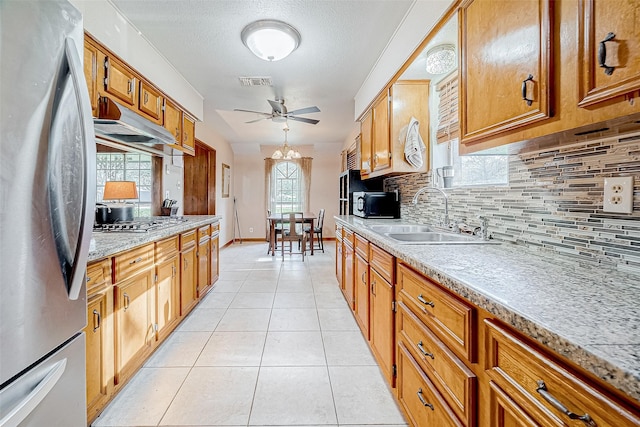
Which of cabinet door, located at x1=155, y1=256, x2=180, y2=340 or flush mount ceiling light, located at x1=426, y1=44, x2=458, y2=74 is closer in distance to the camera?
flush mount ceiling light, located at x1=426, y1=44, x2=458, y2=74

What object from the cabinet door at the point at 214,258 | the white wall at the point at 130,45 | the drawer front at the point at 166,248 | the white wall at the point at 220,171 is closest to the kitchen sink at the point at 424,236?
the drawer front at the point at 166,248

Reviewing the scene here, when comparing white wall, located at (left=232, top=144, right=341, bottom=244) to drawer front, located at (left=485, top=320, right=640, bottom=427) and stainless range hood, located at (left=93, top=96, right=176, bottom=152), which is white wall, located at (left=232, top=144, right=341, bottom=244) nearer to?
stainless range hood, located at (left=93, top=96, right=176, bottom=152)

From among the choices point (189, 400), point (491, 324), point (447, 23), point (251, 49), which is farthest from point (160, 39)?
point (491, 324)

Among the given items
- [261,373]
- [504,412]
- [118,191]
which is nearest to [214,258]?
[118,191]

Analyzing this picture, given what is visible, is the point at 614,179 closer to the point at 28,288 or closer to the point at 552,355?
the point at 552,355

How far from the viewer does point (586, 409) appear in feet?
1.68

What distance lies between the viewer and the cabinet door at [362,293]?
2.14m

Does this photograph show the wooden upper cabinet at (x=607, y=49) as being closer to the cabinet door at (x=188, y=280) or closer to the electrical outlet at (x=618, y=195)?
the electrical outlet at (x=618, y=195)

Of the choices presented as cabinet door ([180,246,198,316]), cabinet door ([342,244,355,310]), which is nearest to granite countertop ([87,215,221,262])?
cabinet door ([180,246,198,316])

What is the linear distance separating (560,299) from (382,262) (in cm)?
105

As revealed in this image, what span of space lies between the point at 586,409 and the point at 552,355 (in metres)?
0.10

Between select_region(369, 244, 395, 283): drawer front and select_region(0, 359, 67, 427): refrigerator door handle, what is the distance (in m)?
1.35

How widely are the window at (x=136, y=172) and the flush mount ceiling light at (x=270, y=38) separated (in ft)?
6.91

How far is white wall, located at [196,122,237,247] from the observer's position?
530cm
